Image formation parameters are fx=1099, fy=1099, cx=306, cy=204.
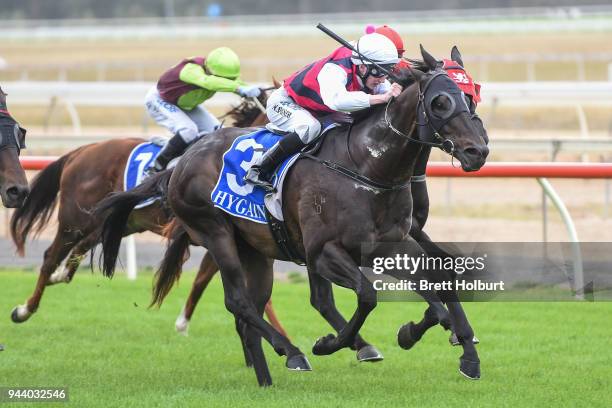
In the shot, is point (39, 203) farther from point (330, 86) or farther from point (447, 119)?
point (447, 119)

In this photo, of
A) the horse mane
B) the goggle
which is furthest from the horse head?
the horse mane

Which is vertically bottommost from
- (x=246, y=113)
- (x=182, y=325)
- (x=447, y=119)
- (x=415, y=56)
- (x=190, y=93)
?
(x=415, y=56)

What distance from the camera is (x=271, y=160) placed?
5.80m

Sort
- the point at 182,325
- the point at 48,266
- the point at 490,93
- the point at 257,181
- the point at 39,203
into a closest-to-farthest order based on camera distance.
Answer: the point at 257,181 < the point at 182,325 < the point at 48,266 < the point at 39,203 < the point at 490,93

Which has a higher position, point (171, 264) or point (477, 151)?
point (477, 151)

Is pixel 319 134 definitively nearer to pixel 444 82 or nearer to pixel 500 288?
pixel 444 82

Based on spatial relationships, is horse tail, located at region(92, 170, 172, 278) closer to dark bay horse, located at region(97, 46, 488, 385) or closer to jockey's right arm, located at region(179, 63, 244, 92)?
dark bay horse, located at region(97, 46, 488, 385)

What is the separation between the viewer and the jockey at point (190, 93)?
24.9 ft

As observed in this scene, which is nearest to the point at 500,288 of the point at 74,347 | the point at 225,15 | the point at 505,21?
the point at 74,347

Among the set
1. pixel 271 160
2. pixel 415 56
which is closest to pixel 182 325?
pixel 271 160

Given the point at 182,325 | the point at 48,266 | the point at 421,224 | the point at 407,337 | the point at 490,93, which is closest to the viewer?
the point at 407,337

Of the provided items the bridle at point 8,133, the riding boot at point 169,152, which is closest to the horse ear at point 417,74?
the bridle at point 8,133

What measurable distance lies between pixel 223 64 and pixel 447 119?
288 centimetres

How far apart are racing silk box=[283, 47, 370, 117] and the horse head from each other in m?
0.35
